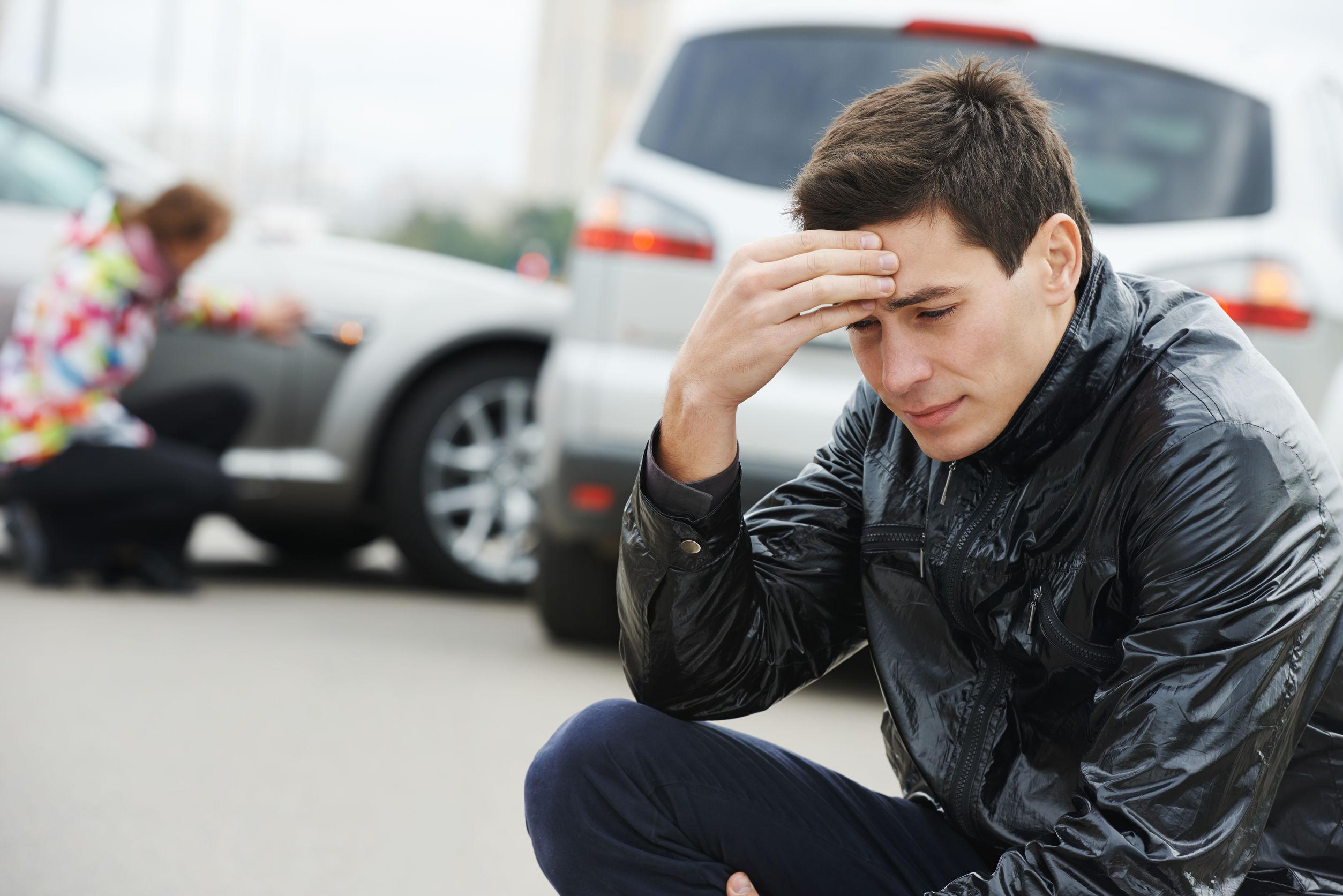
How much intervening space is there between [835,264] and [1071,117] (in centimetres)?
249

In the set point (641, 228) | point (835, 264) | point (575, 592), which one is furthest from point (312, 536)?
point (835, 264)

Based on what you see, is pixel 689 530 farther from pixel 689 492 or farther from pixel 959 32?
pixel 959 32

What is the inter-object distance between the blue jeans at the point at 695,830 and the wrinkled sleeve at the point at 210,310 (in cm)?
395

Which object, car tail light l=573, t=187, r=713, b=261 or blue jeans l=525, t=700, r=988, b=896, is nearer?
blue jeans l=525, t=700, r=988, b=896

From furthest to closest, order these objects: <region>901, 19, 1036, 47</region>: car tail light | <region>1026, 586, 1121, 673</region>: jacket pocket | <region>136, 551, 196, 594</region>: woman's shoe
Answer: <region>136, 551, 196, 594</region>: woman's shoe → <region>901, 19, 1036, 47</region>: car tail light → <region>1026, 586, 1121, 673</region>: jacket pocket

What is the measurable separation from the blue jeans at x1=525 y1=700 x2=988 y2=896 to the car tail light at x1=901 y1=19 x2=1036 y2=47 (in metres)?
2.66

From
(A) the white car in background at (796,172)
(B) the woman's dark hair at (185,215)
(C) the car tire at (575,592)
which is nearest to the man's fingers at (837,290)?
(A) the white car in background at (796,172)

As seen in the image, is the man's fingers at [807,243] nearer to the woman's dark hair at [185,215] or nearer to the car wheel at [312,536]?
the woman's dark hair at [185,215]

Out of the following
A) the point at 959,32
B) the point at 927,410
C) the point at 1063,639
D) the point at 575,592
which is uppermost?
the point at 959,32

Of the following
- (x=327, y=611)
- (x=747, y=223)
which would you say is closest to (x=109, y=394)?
(x=327, y=611)

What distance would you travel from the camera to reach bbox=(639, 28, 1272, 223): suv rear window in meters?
4.10

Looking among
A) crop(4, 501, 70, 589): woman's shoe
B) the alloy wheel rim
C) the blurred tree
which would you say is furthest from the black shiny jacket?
the blurred tree

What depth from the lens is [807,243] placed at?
194cm

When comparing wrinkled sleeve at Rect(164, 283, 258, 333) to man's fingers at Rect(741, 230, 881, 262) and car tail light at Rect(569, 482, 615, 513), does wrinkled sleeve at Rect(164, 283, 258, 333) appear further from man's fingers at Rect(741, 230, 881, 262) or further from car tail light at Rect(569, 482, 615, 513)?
man's fingers at Rect(741, 230, 881, 262)
